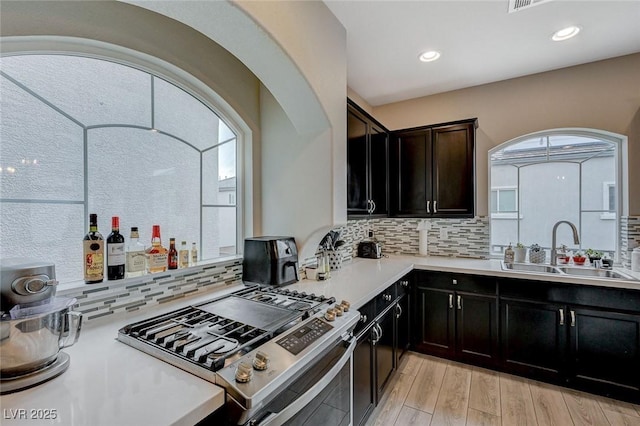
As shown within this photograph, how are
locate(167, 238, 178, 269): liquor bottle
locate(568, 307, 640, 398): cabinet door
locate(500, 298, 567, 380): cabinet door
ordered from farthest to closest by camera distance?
1. locate(500, 298, 567, 380): cabinet door
2. locate(568, 307, 640, 398): cabinet door
3. locate(167, 238, 178, 269): liquor bottle

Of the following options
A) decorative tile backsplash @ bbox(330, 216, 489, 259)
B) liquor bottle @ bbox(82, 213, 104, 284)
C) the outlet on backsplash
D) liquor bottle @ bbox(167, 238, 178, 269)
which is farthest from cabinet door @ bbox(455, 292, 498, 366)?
liquor bottle @ bbox(82, 213, 104, 284)

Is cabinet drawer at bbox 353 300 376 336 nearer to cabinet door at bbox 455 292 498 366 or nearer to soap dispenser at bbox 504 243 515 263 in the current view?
cabinet door at bbox 455 292 498 366

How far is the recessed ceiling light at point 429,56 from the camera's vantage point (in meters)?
2.44

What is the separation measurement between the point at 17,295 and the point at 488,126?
3.68 metres

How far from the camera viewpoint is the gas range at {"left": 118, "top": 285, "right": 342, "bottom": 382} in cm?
94

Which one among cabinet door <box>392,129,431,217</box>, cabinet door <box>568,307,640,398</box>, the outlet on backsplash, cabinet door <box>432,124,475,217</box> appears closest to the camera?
cabinet door <box>568,307,640,398</box>

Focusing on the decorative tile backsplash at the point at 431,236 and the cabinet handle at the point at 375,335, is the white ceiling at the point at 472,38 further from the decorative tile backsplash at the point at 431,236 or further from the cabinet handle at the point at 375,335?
the cabinet handle at the point at 375,335

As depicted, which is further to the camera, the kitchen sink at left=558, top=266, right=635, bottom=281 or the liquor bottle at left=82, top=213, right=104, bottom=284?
the kitchen sink at left=558, top=266, right=635, bottom=281

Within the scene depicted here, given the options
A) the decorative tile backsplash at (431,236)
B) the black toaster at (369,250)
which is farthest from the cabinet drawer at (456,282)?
the decorative tile backsplash at (431,236)

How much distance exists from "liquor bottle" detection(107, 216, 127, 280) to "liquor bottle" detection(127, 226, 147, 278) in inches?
2.4

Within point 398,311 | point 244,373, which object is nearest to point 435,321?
point 398,311

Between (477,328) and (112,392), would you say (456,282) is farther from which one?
(112,392)

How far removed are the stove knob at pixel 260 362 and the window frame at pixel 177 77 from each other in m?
Result: 0.85

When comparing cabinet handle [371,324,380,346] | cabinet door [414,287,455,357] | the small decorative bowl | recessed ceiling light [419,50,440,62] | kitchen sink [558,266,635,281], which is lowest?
cabinet door [414,287,455,357]
